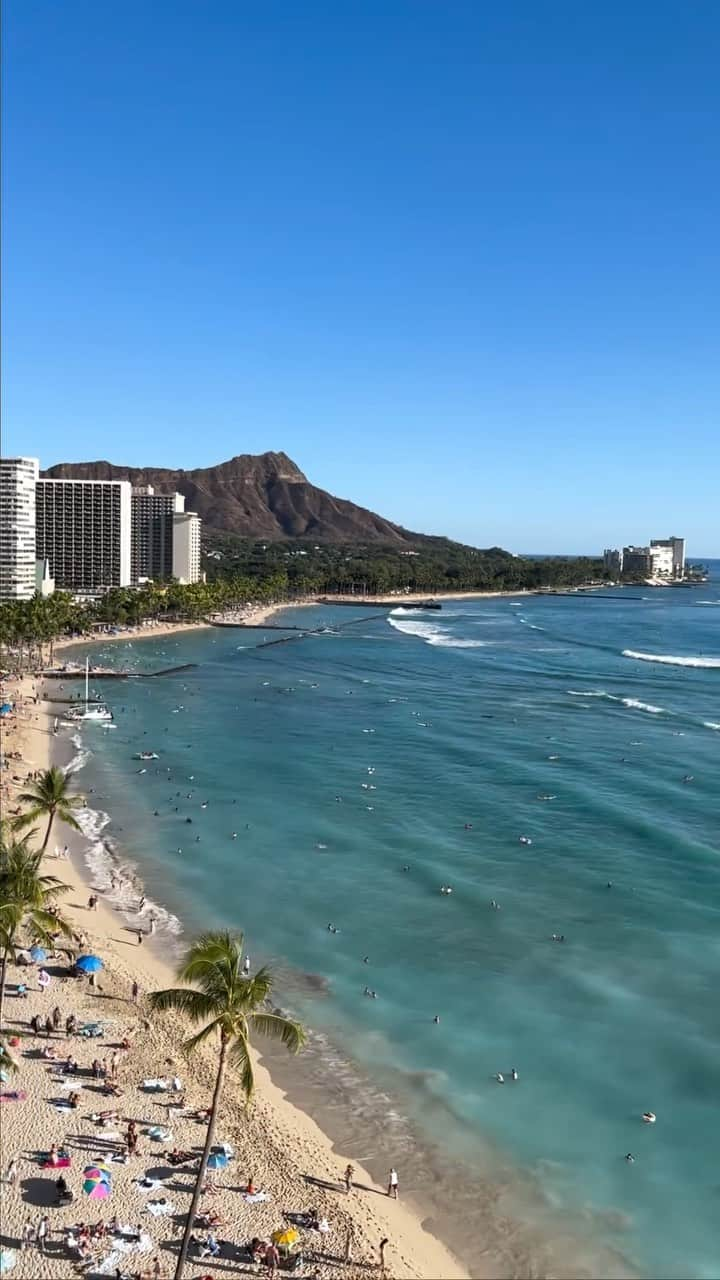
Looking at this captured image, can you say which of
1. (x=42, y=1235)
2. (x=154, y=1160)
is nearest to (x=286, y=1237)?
(x=154, y=1160)

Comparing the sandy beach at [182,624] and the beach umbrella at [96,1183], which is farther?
the sandy beach at [182,624]

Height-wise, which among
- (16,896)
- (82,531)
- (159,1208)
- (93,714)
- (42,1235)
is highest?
(82,531)

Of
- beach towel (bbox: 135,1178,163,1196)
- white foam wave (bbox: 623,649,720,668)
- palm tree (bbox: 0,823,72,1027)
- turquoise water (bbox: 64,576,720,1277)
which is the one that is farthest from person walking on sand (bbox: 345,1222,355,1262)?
white foam wave (bbox: 623,649,720,668)

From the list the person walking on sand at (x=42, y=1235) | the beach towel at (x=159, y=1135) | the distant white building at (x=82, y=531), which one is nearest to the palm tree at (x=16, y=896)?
the beach towel at (x=159, y=1135)

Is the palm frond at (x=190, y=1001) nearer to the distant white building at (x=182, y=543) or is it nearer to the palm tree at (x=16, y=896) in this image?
the palm tree at (x=16, y=896)

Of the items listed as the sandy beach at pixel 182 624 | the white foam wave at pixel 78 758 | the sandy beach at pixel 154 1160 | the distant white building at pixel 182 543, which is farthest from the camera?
the distant white building at pixel 182 543

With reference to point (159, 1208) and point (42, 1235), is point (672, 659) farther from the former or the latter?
point (42, 1235)

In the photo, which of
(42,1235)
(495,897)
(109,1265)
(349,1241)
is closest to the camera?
(109,1265)
